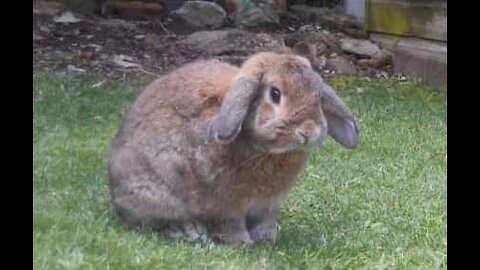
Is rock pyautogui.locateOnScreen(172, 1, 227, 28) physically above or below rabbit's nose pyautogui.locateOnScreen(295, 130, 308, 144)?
below

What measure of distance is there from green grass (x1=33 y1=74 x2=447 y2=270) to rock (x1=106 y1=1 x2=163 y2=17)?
10.7 feet

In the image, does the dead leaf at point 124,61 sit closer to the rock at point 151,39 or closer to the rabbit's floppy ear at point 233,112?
the rock at point 151,39

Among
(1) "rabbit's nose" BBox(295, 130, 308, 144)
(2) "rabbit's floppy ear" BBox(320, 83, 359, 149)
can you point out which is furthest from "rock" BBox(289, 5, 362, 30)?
(1) "rabbit's nose" BBox(295, 130, 308, 144)

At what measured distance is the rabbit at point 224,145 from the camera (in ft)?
11.7

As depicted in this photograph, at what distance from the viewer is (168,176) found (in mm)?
3852

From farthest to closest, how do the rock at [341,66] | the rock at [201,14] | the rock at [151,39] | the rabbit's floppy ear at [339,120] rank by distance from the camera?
the rock at [201,14] → the rock at [151,39] → the rock at [341,66] → the rabbit's floppy ear at [339,120]

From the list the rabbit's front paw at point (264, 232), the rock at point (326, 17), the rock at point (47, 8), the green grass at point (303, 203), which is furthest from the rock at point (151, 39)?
the rabbit's front paw at point (264, 232)

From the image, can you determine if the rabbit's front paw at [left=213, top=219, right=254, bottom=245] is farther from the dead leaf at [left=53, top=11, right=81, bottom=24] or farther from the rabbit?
the dead leaf at [left=53, top=11, right=81, bottom=24]

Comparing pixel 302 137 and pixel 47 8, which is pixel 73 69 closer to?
pixel 47 8

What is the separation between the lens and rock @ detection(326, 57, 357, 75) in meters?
8.34

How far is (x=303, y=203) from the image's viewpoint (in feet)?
15.0

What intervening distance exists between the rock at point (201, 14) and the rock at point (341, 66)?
67.5 inches

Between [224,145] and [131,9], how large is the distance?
21.3 feet

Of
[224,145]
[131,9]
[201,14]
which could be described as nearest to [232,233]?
[224,145]
